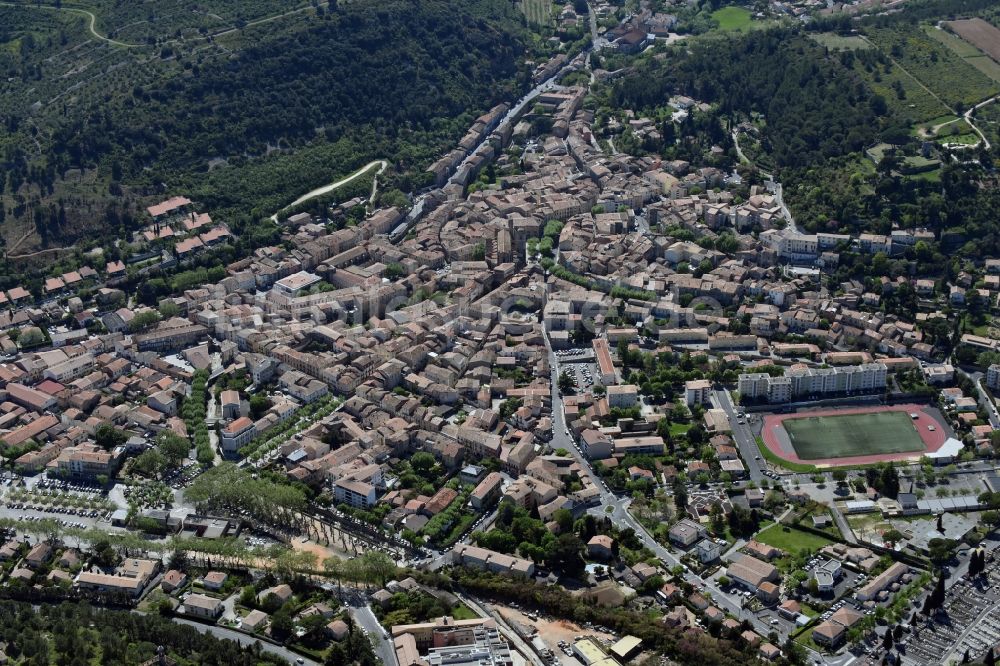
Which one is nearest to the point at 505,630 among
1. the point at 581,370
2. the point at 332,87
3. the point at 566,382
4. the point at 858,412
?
the point at 566,382

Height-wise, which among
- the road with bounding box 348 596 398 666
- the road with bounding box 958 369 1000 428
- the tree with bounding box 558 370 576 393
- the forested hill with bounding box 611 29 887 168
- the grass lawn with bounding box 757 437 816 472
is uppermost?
the forested hill with bounding box 611 29 887 168

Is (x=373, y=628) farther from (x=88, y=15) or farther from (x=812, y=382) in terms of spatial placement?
(x=88, y=15)

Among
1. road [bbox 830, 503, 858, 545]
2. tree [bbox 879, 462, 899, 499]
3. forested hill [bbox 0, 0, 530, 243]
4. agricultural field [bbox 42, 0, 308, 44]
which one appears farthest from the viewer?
agricultural field [bbox 42, 0, 308, 44]

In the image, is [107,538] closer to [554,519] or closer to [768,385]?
[554,519]

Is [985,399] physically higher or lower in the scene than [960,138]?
lower

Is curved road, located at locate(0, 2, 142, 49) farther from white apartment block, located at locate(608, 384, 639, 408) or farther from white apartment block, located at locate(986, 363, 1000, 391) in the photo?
white apartment block, located at locate(986, 363, 1000, 391)

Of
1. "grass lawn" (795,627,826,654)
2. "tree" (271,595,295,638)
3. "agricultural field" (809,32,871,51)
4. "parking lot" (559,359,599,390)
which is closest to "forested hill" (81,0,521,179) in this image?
"agricultural field" (809,32,871,51)
